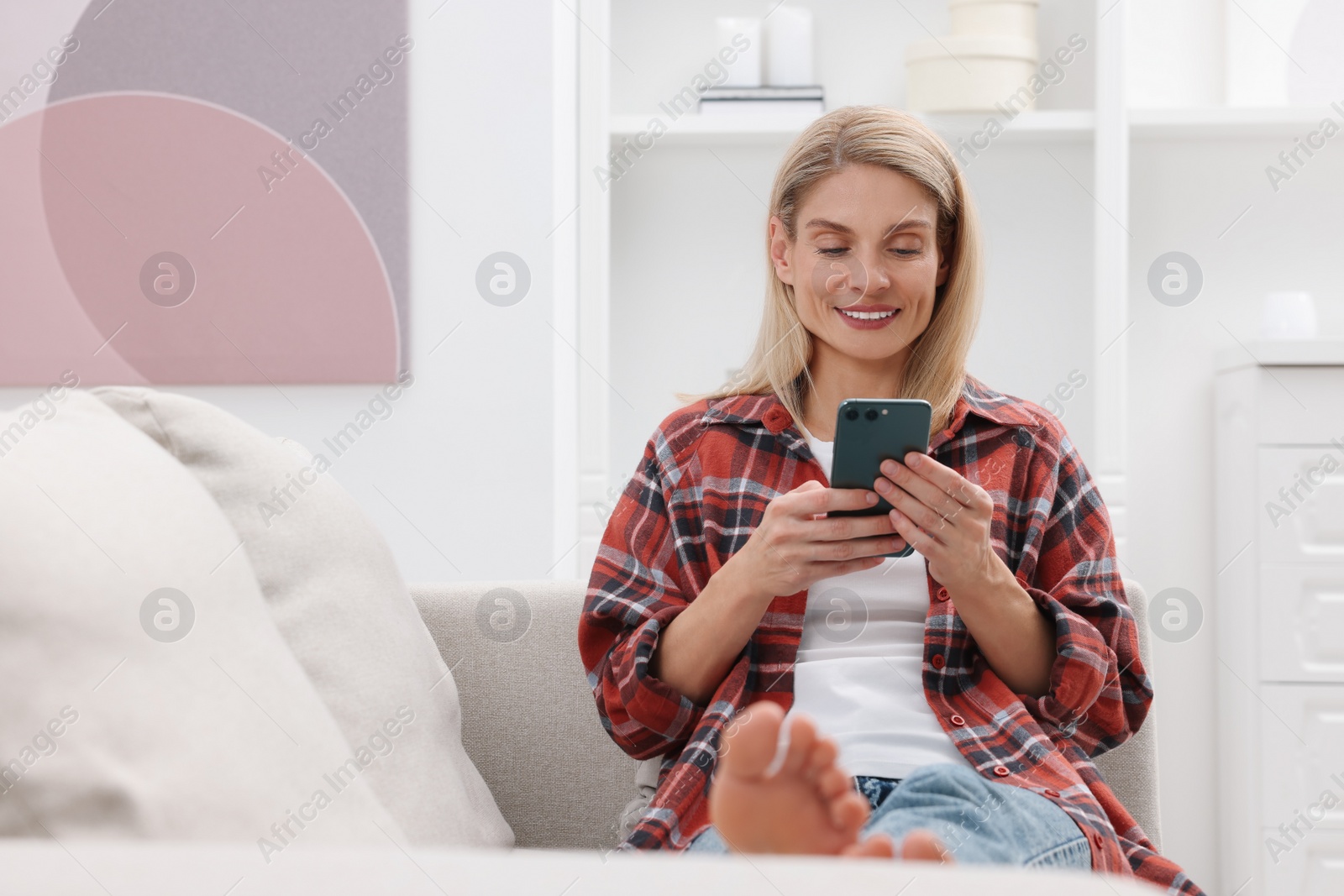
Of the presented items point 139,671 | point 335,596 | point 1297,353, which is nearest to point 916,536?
point 335,596

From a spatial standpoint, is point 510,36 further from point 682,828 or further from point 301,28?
point 682,828

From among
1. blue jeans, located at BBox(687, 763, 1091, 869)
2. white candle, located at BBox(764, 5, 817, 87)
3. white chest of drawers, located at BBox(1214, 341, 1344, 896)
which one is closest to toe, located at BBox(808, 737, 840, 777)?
blue jeans, located at BBox(687, 763, 1091, 869)

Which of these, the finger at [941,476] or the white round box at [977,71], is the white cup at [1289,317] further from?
→ the finger at [941,476]

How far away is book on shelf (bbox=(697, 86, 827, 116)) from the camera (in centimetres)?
237

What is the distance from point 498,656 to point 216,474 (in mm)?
486

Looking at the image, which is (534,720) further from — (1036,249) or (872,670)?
(1036,249)

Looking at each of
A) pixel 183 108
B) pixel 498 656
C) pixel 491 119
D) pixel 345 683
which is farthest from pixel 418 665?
pixel 183 108

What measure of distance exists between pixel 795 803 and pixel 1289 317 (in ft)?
6.75

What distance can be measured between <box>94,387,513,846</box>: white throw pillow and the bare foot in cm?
42

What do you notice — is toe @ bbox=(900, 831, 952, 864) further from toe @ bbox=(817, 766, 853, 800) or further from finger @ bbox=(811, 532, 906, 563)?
finger @ bbox=(811, 532, 906, 563)

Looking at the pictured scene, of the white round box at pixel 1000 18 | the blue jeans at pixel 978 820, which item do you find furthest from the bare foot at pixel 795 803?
the white round box at pixel 1000 18

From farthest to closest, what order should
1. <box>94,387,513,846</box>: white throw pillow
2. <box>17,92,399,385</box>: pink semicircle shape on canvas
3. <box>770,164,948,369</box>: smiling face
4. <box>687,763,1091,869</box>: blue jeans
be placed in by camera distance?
<box>17,92,399,385</box>: pink semicircle shape on canvas → <box>770,164,948,369</box>: smiling face → <box>94,387,513,846</box>: white throw pillow → <box>687,763,1091,869</box>: blue jeans

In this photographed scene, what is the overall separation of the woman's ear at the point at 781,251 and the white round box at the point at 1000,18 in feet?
4.20

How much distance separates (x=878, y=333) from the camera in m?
1.25
